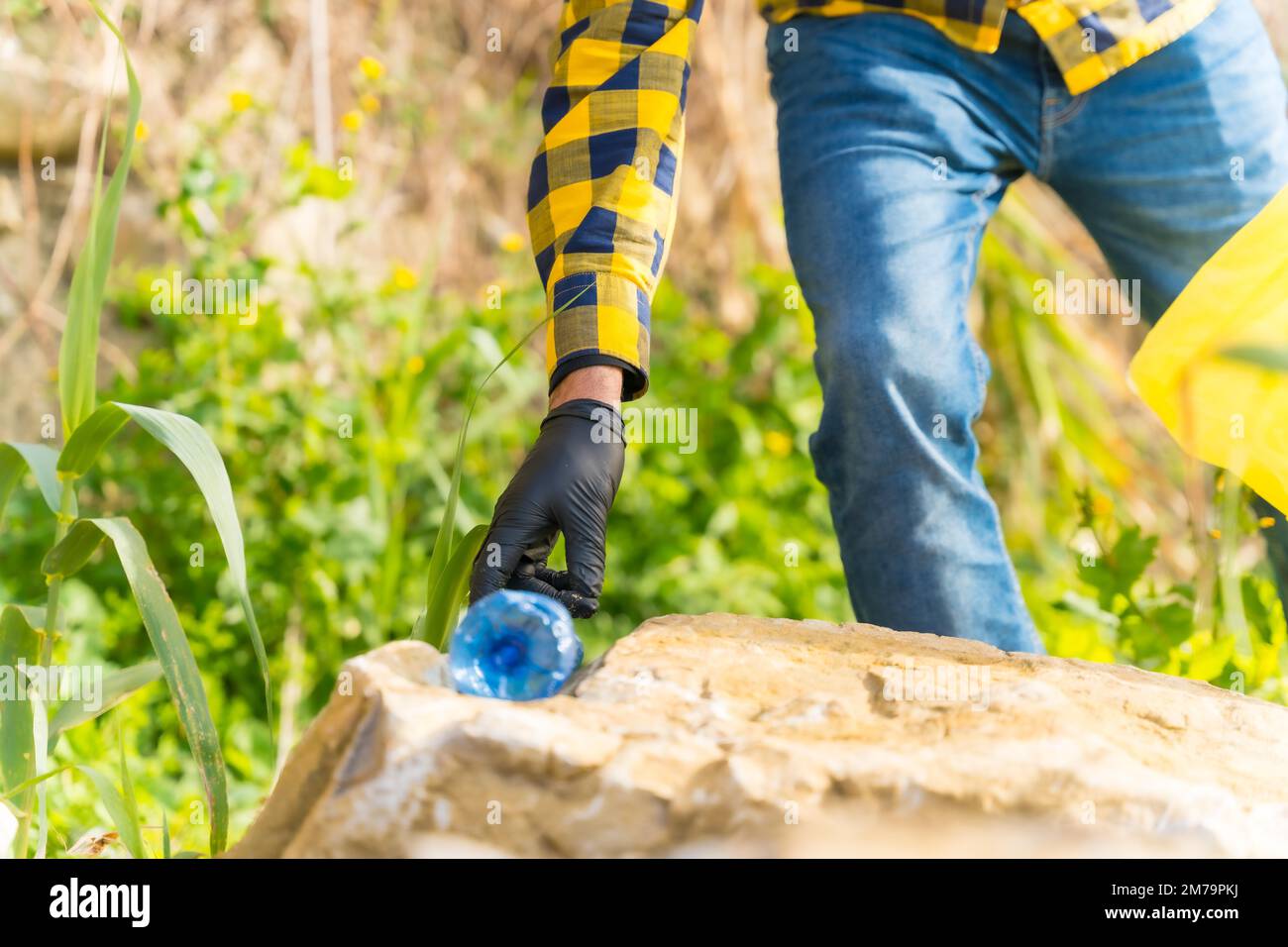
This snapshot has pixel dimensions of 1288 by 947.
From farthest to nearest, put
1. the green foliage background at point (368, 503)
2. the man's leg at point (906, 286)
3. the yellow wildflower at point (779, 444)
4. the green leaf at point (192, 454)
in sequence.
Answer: the yellow wildflower at point (779, 444)
the green foliage background at point (368, 503)
the man's leg at point (906, 286)
the green leaf at point (192, 454)

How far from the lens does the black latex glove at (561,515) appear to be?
1318 millimetres

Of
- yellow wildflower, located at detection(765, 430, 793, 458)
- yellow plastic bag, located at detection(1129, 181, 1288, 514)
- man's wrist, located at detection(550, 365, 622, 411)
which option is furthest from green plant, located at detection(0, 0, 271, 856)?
yellow wildflower, located at detection(765, 430, 793, 458)

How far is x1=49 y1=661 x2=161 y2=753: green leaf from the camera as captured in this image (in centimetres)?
138

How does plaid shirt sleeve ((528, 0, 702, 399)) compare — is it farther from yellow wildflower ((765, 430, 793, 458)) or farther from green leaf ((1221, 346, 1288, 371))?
yellow wildflower ((765, 430, 793, 458))

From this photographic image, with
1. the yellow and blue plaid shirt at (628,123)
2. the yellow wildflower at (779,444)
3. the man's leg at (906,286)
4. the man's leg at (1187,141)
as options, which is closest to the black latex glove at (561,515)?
the yellow and blue plaid shirt at (628,123)

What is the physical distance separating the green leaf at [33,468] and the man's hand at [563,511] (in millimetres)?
461

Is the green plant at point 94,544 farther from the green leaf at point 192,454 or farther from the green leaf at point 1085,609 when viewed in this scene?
the green leaf at point 1085,609

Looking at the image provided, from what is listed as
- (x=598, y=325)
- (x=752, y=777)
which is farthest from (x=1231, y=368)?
(x=752, y=777)

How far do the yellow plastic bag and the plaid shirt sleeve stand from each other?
634mm

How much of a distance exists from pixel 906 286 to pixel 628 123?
16.2 inches

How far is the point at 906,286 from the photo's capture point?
1606mm
